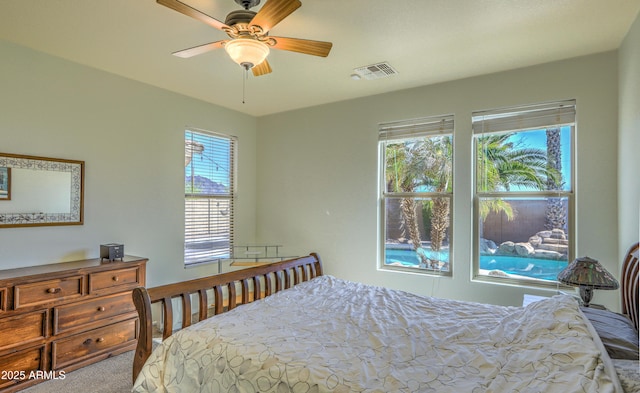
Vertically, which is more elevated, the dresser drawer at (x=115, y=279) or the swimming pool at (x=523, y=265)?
the swimming pool at (x=523, y=265)

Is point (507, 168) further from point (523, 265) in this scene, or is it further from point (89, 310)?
point (89, 310)

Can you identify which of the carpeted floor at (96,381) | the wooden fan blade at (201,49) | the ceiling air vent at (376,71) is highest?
the ceiling air vent at (376,71)

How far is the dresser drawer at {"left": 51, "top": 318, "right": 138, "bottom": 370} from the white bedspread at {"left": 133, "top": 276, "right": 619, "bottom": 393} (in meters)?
1.44

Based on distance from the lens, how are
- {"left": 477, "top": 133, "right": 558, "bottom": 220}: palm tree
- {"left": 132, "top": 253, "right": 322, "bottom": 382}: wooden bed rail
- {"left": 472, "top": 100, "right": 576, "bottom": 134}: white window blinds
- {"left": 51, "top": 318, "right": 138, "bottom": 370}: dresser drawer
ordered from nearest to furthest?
1. {"left": 132, "top": 253, "right": 322, "bottom": 382}: wooden bed rail
2. {"left": 51, "top": 318, "right": 138, "bottom": 370}: dresser drawer
3. {"left": 472, "top": 100, "right": 576, "bottom": 134}: white window blinds
4. {"left": 477, "top": 133, "right": 558, "bottom": 220}: palm tree

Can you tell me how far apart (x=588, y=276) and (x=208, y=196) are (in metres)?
3.90

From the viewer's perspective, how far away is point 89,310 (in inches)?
109

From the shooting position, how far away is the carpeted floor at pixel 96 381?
2436 mm

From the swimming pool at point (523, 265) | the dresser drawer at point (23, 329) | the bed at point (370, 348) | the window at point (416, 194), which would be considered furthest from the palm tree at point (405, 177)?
the dresser drawer at point (23, 329)

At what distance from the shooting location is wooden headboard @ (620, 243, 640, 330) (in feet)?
6.17

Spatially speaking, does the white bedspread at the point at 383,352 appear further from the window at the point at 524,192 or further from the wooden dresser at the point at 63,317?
the wooden dresser at the point at 63,317

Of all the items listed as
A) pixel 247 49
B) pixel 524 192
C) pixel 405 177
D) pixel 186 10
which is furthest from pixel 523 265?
pixel 186 10

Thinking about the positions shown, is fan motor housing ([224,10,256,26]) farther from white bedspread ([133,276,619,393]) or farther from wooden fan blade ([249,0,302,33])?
white bedspread ([133,276,619,393])

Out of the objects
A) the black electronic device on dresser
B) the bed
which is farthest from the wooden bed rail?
the black electronic device on dresser

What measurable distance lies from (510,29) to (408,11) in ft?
2.75
